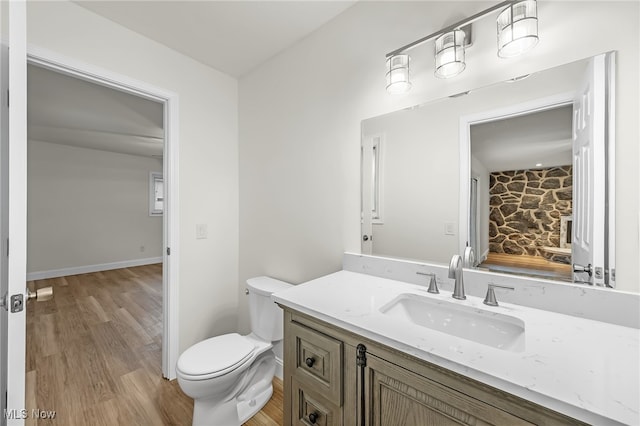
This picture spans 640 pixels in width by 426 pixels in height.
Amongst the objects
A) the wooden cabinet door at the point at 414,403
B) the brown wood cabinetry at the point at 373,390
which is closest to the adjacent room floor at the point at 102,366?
the brown wood cabinetry at the point at 373,390

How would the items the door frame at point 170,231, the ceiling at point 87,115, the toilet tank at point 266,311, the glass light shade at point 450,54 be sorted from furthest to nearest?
the ceiling at point 87,115, the door frame at point 170,231, the toilet tank at point 266,311, the glass light shade at point 450,54

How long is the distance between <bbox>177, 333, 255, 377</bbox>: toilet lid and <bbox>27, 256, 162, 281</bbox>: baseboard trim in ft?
16.0

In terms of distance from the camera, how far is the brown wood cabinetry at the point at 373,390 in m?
0.63

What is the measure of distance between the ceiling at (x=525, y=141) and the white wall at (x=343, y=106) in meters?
0.14

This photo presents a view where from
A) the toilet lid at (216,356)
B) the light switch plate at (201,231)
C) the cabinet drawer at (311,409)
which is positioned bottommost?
the toilet lid at (216,356)

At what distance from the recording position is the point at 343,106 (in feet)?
5.29

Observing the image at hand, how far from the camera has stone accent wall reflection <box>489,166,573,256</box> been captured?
1.00 meters

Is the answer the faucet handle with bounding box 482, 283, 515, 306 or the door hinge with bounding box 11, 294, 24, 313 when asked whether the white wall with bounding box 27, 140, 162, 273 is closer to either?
the door hinge with bounding box 11, 294, 24, 313

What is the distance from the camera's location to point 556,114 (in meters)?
0.99

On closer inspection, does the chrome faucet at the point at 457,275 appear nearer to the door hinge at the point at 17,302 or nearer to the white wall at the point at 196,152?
the door hinge at the point at 17,302

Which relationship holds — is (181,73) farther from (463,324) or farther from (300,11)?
(463,324)

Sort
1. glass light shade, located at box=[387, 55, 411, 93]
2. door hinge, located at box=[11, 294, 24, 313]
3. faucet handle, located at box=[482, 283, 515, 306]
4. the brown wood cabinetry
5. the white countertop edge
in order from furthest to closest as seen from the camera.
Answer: glass light shade, located at box=[387, 55, 411, 93] → faucet handle, located at box=[482, 283, 515, 306] → door hinge, located at box=[11, 294, 24, 313] → the brown wood cabinetry → the white countertop edge

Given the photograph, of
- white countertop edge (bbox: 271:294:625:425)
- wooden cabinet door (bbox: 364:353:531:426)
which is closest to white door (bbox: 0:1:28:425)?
white countertop edge (bbox: 271:294:625:425)

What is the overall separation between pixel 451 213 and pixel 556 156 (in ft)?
1.39
